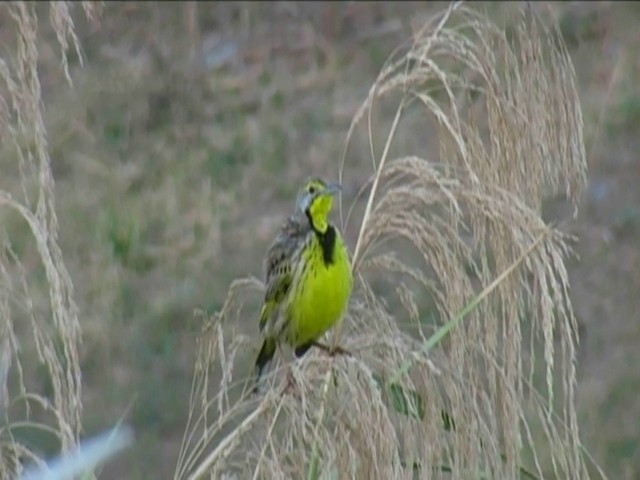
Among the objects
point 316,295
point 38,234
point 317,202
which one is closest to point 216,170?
point 317,202

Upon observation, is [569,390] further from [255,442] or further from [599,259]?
[599,259]

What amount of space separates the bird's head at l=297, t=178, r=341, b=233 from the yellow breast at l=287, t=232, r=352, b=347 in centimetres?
9

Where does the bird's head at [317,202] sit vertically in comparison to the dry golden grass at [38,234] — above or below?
below

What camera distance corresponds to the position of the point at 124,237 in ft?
28.2

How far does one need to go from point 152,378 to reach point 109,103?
3.24m

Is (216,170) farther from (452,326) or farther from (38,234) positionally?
(38,234)

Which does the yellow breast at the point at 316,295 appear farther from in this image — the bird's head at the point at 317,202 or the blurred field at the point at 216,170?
the blurred field at the point at 216,170

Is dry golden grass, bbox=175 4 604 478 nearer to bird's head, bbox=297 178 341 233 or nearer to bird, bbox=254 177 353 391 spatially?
bird, bbox=254 177 353 391

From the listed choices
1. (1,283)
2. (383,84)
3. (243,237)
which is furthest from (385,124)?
(1,283)

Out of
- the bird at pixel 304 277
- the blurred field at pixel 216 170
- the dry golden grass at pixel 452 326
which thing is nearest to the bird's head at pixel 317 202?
the bird at pixel 304 277

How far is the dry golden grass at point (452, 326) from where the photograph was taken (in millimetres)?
2461

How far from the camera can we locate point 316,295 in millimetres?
3900

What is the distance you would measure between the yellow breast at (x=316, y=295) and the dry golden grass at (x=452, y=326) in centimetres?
89

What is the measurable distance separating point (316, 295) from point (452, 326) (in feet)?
4.36
